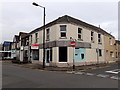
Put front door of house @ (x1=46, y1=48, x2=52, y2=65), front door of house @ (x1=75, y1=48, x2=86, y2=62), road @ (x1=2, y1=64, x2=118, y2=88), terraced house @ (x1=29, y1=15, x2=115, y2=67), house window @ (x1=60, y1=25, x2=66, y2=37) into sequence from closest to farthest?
road @ (x1=2, y1=64, x2=118, y2=88)
terraced house @ (x1=29, y1=15, x2=115, y2=67)
house window @ (x1=60, y1=25, x2=66, y2=37)
front door of house @ (x1=75, y1=48, x2=86, y2=62)
front door of house @ (x1=46, y1=48, x2=52, y2=65)

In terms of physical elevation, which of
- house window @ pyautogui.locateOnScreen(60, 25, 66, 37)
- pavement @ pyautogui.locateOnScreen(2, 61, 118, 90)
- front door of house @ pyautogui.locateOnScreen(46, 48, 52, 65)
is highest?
house window @ pyautogui.locateOnScreen(60, 25, 66, 37)

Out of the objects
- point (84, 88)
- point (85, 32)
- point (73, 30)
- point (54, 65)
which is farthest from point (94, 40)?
point (84, 88)

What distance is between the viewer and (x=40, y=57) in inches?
880

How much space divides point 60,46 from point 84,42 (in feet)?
14.0

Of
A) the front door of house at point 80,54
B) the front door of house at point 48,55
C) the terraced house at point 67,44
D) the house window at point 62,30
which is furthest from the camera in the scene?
the front door of house at point 48,55

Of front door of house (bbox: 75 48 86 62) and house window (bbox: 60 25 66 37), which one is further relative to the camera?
front door of house (bbox: 75 48 86 62)

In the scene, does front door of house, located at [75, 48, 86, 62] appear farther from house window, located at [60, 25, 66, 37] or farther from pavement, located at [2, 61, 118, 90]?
pavement, located at [2, 61, 118, 90]

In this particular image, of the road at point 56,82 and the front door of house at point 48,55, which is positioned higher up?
the front door of house at point 48,55

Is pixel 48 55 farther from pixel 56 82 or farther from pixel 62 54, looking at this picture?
pixel 56 82

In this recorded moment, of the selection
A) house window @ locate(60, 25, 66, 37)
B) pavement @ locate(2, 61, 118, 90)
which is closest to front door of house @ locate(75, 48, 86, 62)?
house window @ locate(60, 25, 66, 37)

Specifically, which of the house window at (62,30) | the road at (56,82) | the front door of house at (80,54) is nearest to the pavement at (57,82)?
the road at (56,82)

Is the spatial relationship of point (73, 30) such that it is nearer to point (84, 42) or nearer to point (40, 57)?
point (84, 42)

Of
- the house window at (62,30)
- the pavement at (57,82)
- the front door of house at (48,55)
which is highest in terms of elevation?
the house window at (62,30)

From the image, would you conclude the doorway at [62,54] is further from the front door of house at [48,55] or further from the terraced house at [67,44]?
the front door of house at [48,55]
